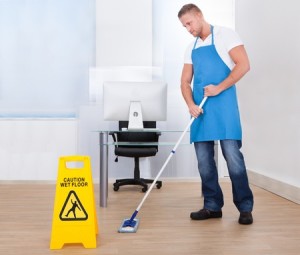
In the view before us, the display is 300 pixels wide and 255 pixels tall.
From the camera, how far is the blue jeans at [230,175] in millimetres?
2713

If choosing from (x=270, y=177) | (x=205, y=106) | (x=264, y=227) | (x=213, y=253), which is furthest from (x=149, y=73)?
(x=213, y=253)

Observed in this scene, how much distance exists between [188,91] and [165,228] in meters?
0.91

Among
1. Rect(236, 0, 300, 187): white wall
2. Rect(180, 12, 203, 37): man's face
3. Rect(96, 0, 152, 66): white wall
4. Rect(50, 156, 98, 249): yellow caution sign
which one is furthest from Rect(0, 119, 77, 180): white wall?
Rect(50, 156, 98, 249): yellow caution sign

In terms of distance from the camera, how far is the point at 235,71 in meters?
2.63

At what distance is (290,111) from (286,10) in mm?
840

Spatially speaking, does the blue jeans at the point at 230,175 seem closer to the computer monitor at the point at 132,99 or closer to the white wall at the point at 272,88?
the computer monitor at the point at 132,99

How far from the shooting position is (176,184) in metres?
4.53

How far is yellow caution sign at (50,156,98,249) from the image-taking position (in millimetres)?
2242

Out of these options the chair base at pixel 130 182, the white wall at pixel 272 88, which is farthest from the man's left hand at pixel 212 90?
the chair base at pixel 130 182

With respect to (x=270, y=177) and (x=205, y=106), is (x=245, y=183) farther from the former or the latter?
(x=270, y=177)

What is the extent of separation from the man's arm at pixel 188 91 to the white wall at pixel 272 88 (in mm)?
969

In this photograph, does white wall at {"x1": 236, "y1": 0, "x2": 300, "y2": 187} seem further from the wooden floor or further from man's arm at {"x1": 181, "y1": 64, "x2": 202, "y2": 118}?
man's arm at {"x1": 181, "y1": 64, "x2": 202, "y2": 118}

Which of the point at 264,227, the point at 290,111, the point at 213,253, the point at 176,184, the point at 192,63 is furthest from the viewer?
the point at 176,184

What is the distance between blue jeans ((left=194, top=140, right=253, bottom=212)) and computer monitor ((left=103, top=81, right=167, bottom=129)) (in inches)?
22.3
